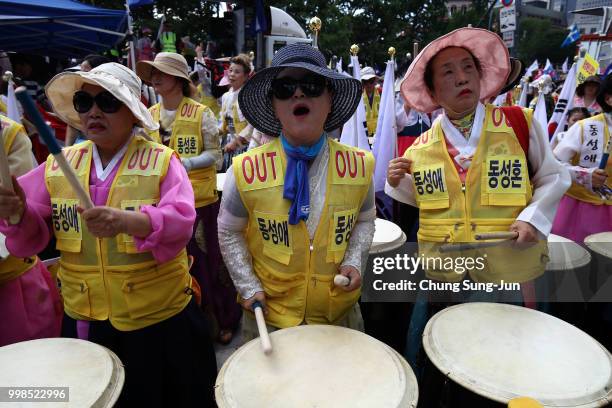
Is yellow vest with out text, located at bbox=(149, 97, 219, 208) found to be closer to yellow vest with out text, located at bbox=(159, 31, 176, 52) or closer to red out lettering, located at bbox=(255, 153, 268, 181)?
red out lettering, located at bbox=(255, 153, 268, 181)

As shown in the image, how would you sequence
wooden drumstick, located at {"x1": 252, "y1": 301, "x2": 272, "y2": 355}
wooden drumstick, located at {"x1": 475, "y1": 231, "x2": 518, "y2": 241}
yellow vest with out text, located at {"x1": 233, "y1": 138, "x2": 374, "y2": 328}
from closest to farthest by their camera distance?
wooden drumstick, located at {"x1": 252, "y1": 301, "x2": 272, "y2": 355}, yellow vest with out text, located at {"x1": 233, "y1": 138, "x2": 374, "y2": 328}, wooden drumstick, located at {"x1": 475, "y1": 231, "x2": 518, "y2": 241}

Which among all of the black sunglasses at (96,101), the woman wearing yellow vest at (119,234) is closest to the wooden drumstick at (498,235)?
the woman wearing yellow vest at (119,234)

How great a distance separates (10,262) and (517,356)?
2.41 metres

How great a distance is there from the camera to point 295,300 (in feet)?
6.09

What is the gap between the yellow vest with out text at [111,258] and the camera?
184 centimetres

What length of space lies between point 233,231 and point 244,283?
0.82 ft

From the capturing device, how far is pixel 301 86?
1.74 metres

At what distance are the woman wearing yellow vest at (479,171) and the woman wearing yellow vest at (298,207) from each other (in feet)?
1.89

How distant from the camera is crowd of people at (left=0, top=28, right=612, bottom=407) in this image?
1.80 meters

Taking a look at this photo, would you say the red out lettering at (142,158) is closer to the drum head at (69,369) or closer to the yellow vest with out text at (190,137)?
the drum head at (69,369)

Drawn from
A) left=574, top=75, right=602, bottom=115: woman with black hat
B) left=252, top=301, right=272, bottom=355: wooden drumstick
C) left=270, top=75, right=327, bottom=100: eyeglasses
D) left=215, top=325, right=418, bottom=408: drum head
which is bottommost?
left=215, top=325, right=418, bottom=408: drum head

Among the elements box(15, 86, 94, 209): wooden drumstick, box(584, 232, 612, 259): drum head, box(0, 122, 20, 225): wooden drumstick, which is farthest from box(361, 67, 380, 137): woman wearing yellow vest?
box(15, 86, 94, 209): wooden drumstick

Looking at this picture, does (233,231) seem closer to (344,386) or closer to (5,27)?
(344,386)

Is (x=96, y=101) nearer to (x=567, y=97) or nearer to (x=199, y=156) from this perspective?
(x=199, y=156)
